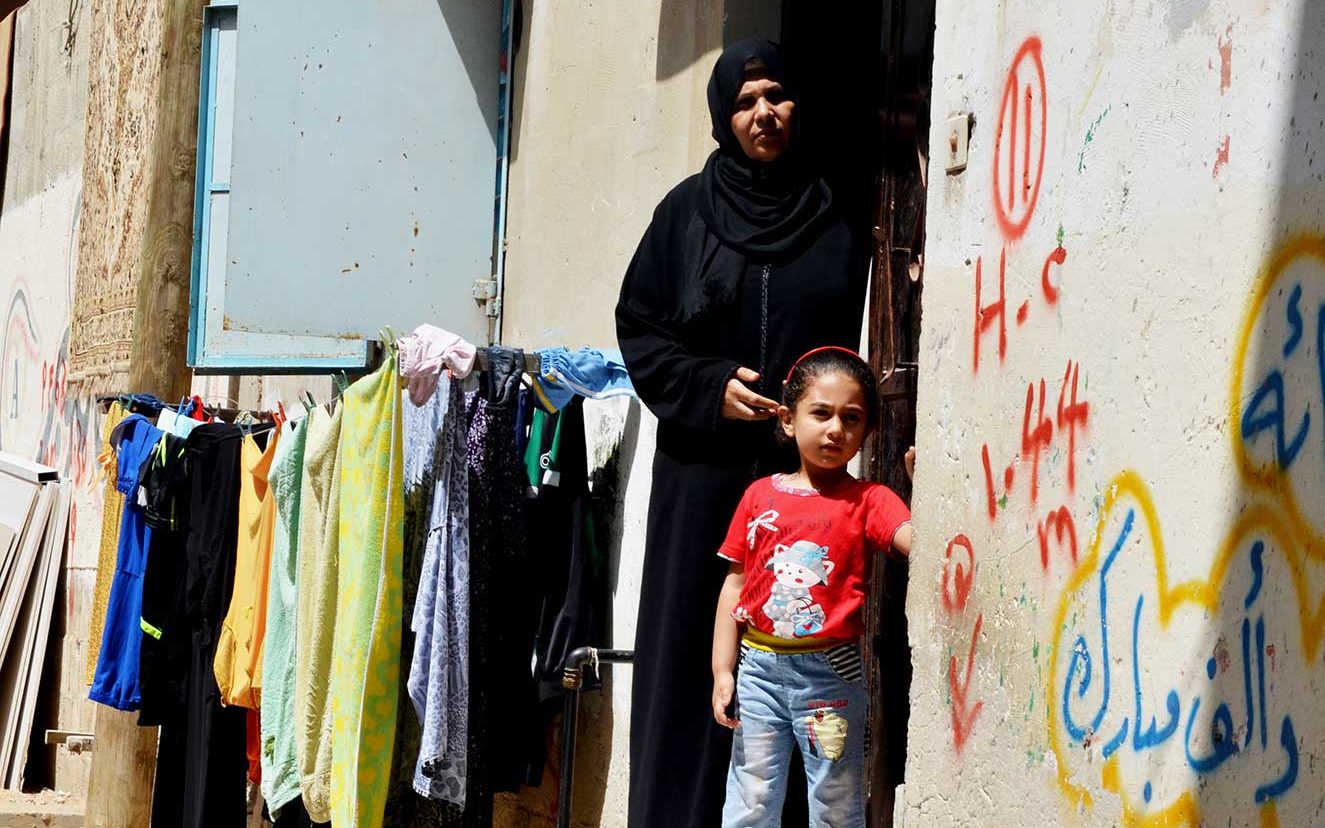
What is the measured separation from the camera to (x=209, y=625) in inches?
220

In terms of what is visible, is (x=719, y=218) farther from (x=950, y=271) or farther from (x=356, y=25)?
(x=356, y=25)

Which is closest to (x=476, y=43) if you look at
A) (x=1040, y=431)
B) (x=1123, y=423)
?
(x=1040, y=431)

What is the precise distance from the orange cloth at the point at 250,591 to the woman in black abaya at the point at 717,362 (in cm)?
185

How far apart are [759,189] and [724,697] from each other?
45.0 inches

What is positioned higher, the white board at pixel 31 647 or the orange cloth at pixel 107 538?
the orange cloth at pixel 107 538

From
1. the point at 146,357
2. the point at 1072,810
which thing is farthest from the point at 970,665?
the point at 146,357

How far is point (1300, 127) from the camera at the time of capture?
2203mm

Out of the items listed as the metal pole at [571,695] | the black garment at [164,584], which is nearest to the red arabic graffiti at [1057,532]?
the metal pole at [571,695]

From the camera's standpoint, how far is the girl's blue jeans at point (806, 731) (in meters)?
3.17

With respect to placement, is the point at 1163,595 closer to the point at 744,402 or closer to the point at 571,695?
the point at 744,402

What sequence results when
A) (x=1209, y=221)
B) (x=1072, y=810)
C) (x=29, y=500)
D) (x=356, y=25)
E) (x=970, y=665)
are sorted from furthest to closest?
1. (x=29, y=500)
2. (x=356, y=25)
3. (x=970, y=665)
4. (x=1072, y=810)
5. (x=1209, y=221)

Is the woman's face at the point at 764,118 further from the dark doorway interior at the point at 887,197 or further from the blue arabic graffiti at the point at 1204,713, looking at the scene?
the blue arabic graffiti at the point at 1204,713

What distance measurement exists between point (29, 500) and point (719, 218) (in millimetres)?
7212

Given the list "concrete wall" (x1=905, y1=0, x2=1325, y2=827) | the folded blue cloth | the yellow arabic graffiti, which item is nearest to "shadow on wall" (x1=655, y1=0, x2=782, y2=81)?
the folded blue cloth
